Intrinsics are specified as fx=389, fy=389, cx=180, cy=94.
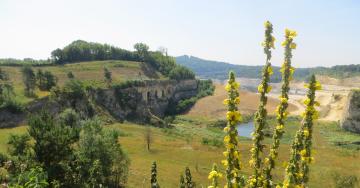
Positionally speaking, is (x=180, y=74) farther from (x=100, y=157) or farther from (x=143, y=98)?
(x=100, y=157)

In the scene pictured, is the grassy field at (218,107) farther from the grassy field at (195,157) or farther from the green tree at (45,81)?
the green tree at (45,81)

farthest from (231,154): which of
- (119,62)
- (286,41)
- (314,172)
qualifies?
(119,62)

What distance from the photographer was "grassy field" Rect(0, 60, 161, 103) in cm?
11736

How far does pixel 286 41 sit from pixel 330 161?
7299 centimetres

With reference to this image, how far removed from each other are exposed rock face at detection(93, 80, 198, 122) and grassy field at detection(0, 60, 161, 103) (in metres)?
6.07

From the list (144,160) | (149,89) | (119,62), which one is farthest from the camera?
(119,62)

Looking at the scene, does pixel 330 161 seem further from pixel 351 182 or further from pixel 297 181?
pixel 297 181

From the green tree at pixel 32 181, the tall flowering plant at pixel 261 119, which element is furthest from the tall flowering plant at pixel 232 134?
the green tree at pixel 32 181

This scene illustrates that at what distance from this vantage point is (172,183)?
177 ft

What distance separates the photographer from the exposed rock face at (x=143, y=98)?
422ft

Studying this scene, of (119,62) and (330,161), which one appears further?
(119,62)

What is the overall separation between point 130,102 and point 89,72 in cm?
2112

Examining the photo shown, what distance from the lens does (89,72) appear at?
5758 inches

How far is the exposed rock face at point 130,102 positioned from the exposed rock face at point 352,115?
214 feet
